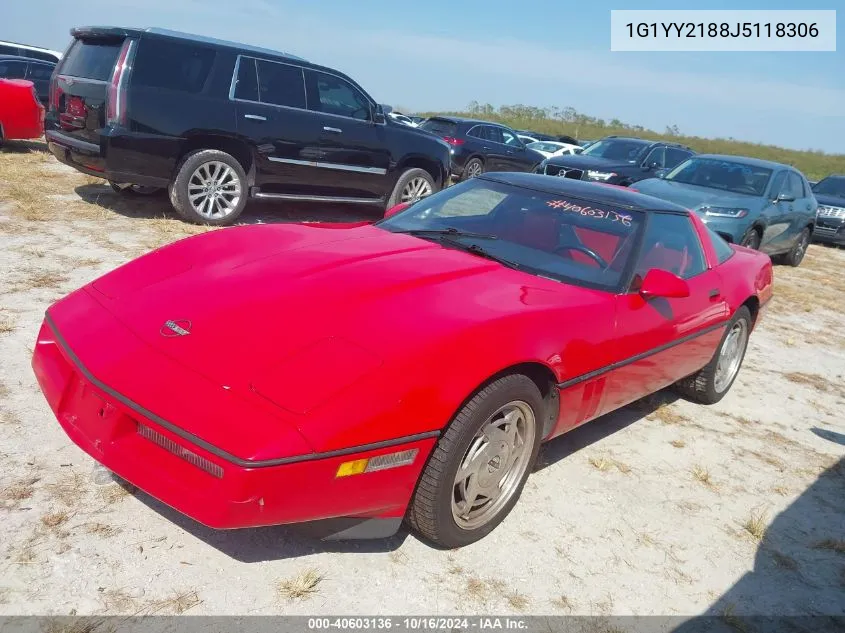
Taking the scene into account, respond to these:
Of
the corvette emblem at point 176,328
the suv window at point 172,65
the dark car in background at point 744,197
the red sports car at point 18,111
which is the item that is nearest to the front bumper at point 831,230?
the dark car in background at point 744,197

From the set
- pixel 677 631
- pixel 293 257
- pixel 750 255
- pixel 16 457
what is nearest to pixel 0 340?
pixel 16 457

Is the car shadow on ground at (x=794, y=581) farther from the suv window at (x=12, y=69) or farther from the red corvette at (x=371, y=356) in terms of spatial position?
the suv window at (x=12, y=69)

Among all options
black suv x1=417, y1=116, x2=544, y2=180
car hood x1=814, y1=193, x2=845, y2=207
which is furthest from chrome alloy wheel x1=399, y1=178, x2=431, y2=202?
car hood x1=814, y1=193, x2=845, y2=207

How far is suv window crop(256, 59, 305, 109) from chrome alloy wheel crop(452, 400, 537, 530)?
19.1 feet

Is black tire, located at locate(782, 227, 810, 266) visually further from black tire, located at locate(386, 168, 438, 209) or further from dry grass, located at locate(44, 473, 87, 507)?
dry grass, located at locate(44, 473, 87, 507)

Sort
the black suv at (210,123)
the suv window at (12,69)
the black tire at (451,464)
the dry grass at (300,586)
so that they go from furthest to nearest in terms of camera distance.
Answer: the suv window at (12,69) < the black suv at (210,123) < the black tire at (451,464) < the dry grass at (300,586)

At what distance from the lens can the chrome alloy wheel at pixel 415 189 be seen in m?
9.20

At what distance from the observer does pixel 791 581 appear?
9.90 ft

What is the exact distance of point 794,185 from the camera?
10.2 m

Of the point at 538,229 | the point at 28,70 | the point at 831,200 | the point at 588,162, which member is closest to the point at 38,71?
the point at 28,70

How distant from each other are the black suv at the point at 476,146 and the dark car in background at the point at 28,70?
704 cm

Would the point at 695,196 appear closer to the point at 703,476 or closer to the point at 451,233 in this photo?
the point at 703,476

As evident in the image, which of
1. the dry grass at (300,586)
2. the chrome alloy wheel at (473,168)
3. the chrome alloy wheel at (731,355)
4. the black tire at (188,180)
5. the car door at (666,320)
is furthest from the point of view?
the chrome alloy wheel at (473,168)

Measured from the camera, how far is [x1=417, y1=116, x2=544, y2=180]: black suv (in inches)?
597
